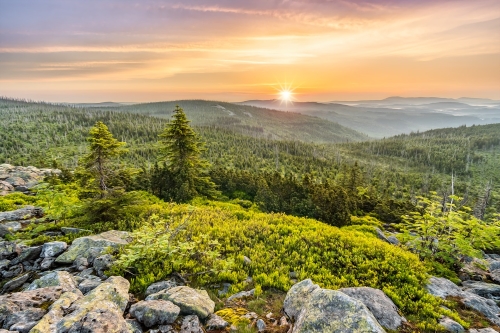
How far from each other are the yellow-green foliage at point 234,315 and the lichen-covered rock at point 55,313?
380cm

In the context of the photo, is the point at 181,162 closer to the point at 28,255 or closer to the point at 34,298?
the point at 28,255

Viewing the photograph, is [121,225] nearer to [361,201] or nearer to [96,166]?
[96,166]

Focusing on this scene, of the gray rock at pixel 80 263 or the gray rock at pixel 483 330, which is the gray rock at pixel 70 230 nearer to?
the gray rock at pixel 80 263

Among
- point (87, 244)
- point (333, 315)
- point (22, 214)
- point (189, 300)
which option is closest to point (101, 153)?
point (22, 214)

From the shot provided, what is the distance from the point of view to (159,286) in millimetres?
8562

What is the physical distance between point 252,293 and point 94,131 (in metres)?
12.6

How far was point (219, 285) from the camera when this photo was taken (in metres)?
9.37

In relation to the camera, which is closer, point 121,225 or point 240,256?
point 240,256

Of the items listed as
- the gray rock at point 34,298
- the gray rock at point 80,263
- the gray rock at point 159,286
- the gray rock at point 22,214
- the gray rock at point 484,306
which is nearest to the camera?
the gray rock at point 34,298

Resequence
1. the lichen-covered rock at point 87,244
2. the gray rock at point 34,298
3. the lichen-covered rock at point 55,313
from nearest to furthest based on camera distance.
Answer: the lichen-covered rock at point 55,313
the gray rock at point 34,298
the lichen-covered rock at point 87,244

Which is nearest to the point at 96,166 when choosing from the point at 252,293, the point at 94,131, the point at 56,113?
the point at 94,131

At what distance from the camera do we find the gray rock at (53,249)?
1050 cm

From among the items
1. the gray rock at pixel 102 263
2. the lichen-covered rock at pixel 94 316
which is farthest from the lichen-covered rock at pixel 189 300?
the gray rock at pixel 102 263

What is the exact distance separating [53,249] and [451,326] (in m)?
14.6
